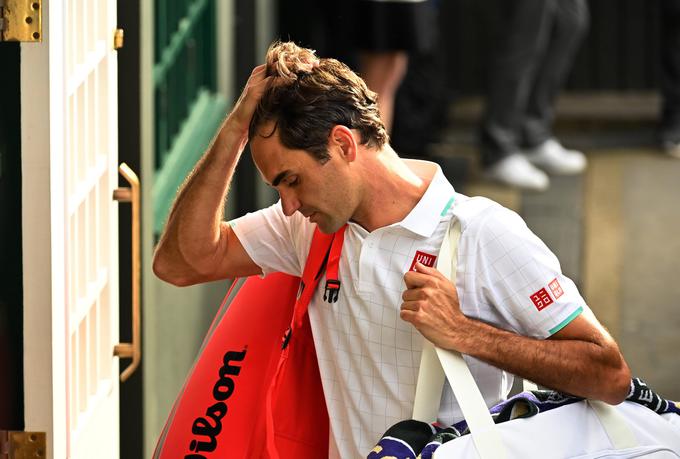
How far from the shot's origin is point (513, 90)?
898 cm

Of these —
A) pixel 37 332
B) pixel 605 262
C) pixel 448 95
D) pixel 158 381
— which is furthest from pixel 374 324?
pixel 448 95

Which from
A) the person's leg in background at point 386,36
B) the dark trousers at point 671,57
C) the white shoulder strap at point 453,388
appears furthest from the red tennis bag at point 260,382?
the dark trousers at point 671,57

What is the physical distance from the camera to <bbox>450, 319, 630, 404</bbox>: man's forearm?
3.03 metres

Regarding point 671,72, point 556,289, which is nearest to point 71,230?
point 556,289

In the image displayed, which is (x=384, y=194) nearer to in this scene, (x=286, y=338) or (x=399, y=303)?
(x=399, y=303)

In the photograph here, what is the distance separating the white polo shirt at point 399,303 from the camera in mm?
3080

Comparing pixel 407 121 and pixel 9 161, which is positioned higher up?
pixel 9 161

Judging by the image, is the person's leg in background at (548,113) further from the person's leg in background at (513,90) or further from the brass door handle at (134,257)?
the brass door handle at (134,257)

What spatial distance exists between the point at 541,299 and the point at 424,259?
0.28 metres

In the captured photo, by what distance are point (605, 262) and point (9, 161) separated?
201 inches

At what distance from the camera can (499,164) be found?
895cm

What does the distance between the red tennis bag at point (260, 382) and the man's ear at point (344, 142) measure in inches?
9.1

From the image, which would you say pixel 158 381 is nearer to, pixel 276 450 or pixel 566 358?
pixel 276 450

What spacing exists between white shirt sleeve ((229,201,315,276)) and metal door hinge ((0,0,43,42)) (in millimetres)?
781
